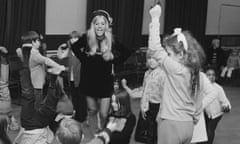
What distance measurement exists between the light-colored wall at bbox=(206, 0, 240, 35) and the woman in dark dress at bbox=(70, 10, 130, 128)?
9.35m

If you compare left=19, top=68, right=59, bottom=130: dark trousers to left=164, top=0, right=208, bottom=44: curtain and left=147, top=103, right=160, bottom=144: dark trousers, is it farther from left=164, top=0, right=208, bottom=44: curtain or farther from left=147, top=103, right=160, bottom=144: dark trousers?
left=164, top=0, right=208, bottom=44: curtain

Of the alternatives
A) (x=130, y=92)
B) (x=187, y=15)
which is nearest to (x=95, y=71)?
(x=130, y=92)

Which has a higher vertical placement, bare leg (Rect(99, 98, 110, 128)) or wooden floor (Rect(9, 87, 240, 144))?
bare leg (Rect(99, 98, 110, 128))

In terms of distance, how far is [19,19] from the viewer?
25.2 ft

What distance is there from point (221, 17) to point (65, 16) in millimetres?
6426

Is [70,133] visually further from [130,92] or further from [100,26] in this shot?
[130,92]

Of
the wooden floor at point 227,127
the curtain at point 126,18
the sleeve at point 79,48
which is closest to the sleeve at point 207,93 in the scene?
the sleeve at point 79,48

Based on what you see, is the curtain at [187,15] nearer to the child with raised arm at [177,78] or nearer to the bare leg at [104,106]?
the bare leg at [104,106]

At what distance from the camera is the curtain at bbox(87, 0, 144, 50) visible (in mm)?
9646

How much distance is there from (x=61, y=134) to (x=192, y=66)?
3.50ft

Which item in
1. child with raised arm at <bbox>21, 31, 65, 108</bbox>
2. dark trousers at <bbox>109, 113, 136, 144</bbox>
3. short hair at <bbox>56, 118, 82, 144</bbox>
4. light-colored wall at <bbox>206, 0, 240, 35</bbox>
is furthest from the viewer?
light-colored wall at <bbox>206, 0, 240, 35</bbox>

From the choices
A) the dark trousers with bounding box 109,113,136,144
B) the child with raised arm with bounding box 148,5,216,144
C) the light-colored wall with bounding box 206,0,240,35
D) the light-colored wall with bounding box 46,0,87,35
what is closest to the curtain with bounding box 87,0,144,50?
the light-colored wall with bounding box 46,0,87,35

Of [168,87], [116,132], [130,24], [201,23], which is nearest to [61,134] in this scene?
[116,132]

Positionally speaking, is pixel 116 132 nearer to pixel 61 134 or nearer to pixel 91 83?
pixel 61 134
